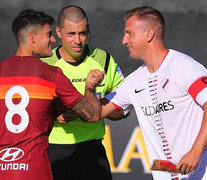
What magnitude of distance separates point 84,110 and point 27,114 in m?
0.48

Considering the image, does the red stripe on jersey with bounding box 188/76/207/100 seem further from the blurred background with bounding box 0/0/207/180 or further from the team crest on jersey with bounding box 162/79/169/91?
the blurred background with bounding box 0/0/207/180

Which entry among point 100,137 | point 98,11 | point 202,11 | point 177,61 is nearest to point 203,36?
point 202,11

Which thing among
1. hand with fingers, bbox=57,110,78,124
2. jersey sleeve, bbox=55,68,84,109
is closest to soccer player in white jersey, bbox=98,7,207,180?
hand with fingers, bbox=57,110,78,124

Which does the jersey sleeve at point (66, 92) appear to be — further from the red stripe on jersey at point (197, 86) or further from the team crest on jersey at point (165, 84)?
the red stripe on jersey at point (197, 86)

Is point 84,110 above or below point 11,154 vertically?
above

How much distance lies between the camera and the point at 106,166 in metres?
6.96

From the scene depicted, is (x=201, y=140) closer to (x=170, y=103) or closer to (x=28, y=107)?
(x=170, y=103)

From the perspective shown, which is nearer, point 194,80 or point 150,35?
point 194,80

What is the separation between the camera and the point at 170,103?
5.95 metres

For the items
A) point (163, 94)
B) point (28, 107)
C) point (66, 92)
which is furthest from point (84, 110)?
point (163, 94)

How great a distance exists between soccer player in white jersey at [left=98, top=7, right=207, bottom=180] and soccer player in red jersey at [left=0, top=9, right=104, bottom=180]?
17.7 inches

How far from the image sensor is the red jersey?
5684mm

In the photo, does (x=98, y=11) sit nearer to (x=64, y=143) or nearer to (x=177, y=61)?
(x=64, y=143)

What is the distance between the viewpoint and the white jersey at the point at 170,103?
227 inches
